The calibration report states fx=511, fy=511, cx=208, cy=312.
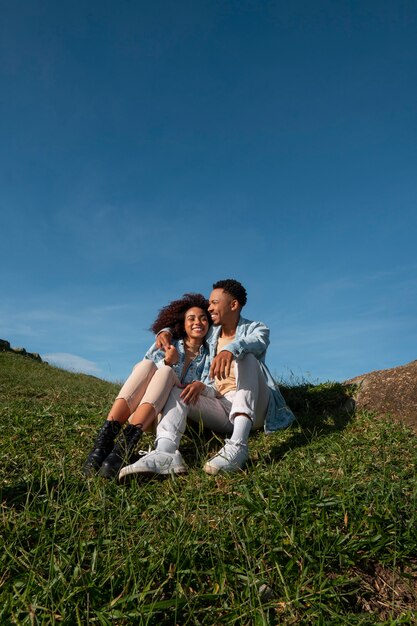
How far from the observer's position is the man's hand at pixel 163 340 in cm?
659

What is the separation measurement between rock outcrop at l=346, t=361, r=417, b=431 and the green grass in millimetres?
2050

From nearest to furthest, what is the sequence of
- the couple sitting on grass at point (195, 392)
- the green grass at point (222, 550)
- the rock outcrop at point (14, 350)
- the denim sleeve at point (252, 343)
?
the green grass at point (222, 550) → the couple sitting on grass at point (195, 392) → the denim sleeve at point (252, 343) → the rock outcrop at point (14, 350)

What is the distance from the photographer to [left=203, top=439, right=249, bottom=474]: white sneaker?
4830 mm

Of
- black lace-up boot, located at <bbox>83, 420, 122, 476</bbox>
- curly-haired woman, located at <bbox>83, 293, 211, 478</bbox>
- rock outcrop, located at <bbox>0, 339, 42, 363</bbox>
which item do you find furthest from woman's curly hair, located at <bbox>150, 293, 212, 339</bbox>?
rock outcrop, located at <bbox>0, 339, 42, 363</bbox>

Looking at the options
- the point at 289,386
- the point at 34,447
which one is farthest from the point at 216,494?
the point at 289,386

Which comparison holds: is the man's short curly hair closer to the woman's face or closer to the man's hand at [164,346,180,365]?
the woman's face

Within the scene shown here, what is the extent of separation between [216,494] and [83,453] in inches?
94.3

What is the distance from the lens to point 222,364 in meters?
5.59

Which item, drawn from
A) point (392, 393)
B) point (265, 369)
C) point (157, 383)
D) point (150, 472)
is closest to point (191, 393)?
point (157, 383)

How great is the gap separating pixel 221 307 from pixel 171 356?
101 centimetres

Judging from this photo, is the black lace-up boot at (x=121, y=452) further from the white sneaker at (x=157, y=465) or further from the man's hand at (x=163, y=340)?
the man's hand at (x=163, y=340)

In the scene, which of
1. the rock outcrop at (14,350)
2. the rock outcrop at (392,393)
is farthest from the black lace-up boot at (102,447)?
the rock outcrop at (14,350)

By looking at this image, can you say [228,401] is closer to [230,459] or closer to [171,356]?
[171,356]

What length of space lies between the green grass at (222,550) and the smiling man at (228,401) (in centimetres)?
25
